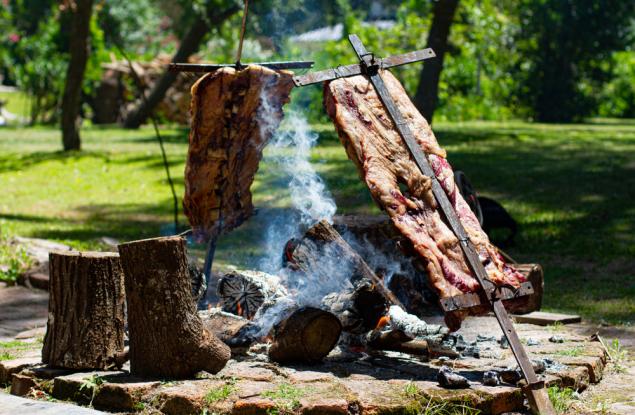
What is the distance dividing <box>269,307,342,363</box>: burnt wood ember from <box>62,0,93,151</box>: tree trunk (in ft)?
36.7

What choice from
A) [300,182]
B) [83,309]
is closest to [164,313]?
[83,309]

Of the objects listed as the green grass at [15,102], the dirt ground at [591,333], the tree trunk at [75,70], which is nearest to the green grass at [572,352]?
the dirt ground at [591,333]

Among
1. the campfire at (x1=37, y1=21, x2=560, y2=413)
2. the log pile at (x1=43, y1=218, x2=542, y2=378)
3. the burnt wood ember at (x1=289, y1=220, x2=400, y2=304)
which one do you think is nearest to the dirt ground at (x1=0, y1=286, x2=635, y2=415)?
the campfire at (x1=37, y1=21, x2=560, y2=413)

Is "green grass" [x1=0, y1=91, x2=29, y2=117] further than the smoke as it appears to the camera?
Yes

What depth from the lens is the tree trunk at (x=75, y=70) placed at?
51.4 ft

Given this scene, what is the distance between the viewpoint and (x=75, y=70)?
16016mm

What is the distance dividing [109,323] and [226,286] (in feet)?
3.57

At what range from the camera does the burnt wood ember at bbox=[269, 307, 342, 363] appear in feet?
17.0

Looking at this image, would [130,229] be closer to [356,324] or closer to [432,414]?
[356,324]

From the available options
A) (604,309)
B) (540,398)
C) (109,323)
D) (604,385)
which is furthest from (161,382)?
(604,309)

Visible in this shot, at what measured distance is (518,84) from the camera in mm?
23297

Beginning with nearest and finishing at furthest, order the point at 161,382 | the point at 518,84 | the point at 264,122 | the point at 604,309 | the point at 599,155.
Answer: the point at 161,382, the point at 264,122, the point at 604,309, the point at 599,155, the point at 518,84

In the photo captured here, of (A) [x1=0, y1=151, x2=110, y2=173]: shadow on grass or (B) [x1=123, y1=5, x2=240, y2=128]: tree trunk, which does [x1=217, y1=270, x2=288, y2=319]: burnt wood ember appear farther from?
(B) [x1=123, y1=5, x2=240, y2=128]: tree trunk

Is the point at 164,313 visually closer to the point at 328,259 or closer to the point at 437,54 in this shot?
the point at 328,259
